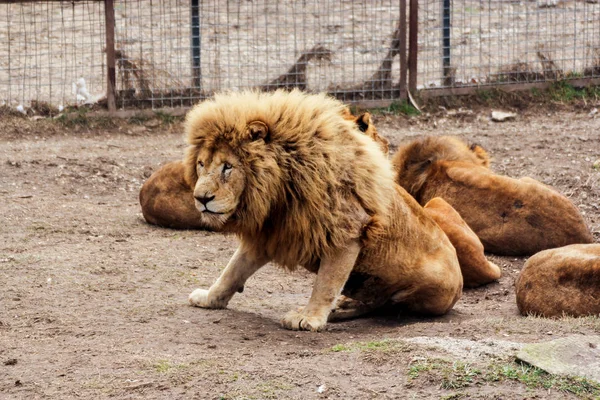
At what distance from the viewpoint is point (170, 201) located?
9289 millimetres

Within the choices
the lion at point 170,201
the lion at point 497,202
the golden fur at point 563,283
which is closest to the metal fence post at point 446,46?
the lion at point 497,202

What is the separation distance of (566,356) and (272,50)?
11.0 metres

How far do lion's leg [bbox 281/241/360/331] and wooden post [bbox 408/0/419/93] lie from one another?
873 centimetres

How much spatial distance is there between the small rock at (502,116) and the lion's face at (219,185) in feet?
29.6

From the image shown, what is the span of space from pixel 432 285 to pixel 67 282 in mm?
2769

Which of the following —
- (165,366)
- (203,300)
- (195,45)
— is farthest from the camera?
(195,45)

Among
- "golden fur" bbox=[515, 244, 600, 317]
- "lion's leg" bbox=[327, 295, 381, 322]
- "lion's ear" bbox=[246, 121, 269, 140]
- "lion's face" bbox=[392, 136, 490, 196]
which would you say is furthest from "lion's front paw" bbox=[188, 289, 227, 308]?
"lion's face" bbox=[392, 136, 490, 196]

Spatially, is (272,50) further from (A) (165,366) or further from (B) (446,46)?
(A) (165,366)

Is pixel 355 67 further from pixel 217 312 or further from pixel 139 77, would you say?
pixel 217 312

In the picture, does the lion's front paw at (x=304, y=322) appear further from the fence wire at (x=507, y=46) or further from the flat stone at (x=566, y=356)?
the fence wire at (x=507, y=46)

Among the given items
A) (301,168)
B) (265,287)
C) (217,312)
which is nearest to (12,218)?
(265,287)

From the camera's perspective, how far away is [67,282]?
23.7ft

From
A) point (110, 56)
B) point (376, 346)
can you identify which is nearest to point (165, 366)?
point (376, 346)

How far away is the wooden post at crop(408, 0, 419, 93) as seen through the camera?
47.4 ft
